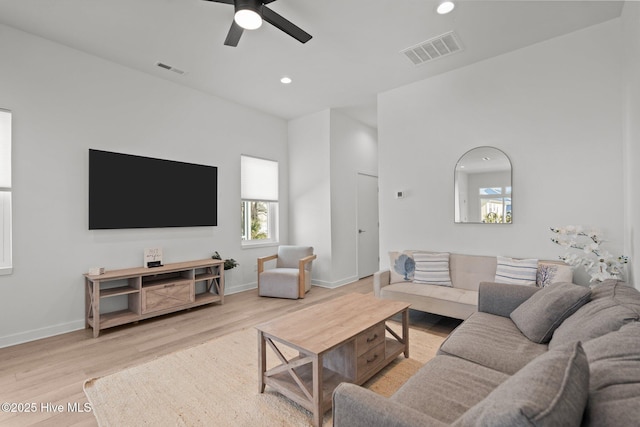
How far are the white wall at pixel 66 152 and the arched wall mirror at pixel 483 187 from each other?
3.70m

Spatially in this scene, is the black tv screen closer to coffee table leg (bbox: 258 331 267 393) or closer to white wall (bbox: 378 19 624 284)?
coffee table leg (bbox: 258 331 267 393)

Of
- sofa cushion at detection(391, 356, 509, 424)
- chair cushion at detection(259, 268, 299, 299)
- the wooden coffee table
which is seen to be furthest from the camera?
chair cushion at detection(259, 268, 299, 299)

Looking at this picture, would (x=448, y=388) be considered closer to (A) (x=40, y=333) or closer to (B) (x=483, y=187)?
(B) (x=483, y=187)

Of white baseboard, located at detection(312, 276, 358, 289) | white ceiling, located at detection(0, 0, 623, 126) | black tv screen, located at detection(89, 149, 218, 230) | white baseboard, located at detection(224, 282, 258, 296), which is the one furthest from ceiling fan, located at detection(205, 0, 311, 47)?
white baseboard, located at detection(312, 276, 358, 289)

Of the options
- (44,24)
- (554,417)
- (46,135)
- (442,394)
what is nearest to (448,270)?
(442,394)

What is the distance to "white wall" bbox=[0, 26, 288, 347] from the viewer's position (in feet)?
9.70

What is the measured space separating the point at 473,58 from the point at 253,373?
406 cm

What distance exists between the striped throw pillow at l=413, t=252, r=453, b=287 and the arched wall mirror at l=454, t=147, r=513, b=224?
59cm

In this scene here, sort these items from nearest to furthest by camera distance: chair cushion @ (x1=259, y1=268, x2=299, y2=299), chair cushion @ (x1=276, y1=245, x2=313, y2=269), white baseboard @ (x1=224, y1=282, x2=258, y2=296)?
1. chair cushion @ (x1=259, y1=268, x2=299, y2=299)
2. white baseboard @ (x1=224, y1=282, x2=258, y2=296)
3. chair cushion @ (x1=276, y1=245, x2=313, y2=269)

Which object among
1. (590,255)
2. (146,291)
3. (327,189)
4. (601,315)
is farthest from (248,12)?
(590,255)

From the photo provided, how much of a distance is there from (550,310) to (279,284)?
334 centimetres

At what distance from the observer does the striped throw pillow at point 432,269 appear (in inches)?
138

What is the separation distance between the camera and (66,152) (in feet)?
10.7

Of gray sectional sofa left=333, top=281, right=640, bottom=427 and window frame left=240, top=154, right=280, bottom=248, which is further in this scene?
window frame left=240, top=154, right=280, bottom=248
